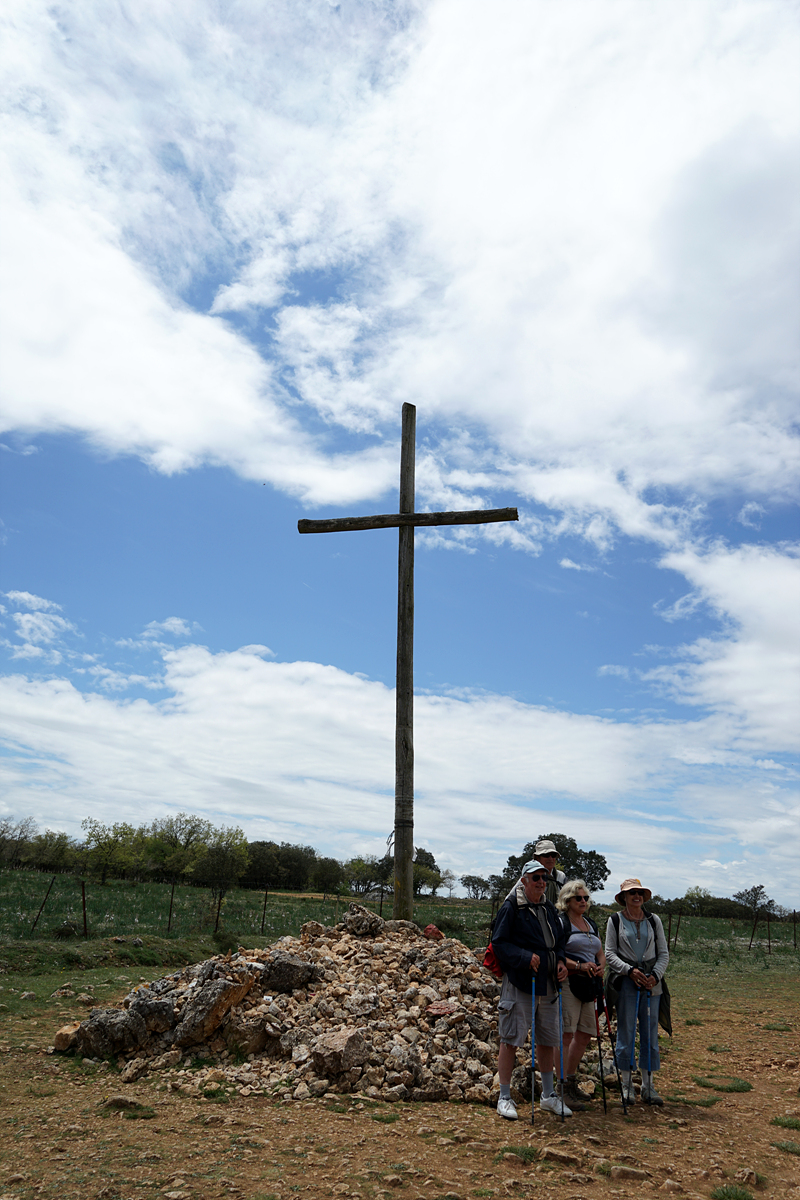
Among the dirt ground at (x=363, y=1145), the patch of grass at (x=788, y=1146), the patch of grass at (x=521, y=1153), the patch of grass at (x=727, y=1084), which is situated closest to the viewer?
the dirt ground at (x=363, y=1145)

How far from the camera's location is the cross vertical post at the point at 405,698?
29.6 feet

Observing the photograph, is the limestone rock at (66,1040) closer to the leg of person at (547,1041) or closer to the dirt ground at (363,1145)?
the dirt ground at (363,1145)

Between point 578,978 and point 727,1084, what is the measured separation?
2.31 meters

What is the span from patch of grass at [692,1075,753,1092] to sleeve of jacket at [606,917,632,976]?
1.65 m

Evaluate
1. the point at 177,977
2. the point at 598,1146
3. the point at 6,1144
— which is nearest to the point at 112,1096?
the point at 6,1144

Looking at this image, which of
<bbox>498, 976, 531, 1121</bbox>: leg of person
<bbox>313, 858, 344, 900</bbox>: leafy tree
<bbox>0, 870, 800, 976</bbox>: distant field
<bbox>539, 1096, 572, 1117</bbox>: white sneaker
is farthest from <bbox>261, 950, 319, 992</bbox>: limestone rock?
<bbox>313, 858, 344, 900</bbox>: leafy tree

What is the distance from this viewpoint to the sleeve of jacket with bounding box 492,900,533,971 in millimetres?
5473

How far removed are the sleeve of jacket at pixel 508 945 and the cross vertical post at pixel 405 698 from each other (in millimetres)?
3071

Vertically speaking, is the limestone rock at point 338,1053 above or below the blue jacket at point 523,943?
below

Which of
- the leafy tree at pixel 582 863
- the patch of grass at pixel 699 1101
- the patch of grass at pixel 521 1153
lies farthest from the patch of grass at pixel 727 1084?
the leafy tree at pixel 582 863

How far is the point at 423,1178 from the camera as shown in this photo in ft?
14.2

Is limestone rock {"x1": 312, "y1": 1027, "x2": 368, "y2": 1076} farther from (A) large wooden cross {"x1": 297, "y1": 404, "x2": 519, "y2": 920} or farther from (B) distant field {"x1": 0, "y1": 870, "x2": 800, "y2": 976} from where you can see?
(B) distant field {"x1": 0, "y1": 870, "x2": 800, "y2": 976}

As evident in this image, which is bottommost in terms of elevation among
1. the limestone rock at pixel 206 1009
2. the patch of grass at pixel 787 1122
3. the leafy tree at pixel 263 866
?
the patch of grass at pixel 787 1122

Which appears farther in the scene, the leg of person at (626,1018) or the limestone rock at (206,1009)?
the limestone rock at (206,1009)
